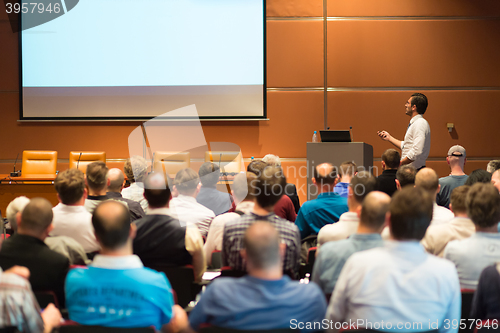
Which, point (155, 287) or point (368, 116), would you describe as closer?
point (155, 287)

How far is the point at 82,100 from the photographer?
255 inches

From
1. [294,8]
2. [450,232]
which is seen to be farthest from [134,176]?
[294,8]

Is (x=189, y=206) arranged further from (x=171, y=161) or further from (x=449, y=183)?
(x=171, y=161)

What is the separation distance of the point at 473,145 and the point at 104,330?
657 centimetres

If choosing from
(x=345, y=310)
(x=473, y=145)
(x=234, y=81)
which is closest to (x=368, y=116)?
(x=473, y=145)

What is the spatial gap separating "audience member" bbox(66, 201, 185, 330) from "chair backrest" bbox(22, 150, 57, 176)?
5115 mm

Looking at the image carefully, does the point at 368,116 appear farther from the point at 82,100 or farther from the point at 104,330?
the point at 104,330

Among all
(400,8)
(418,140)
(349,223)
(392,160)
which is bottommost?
(349,223)

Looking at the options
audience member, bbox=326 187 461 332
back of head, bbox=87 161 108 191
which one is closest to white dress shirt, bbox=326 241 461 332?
audience member, bbox=326 187 461 332

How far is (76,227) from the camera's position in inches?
91.4

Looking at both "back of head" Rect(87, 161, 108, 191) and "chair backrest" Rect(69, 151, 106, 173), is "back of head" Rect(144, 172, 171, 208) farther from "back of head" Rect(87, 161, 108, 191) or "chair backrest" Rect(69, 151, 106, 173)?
"chair backrest" Rect(69, 151, 106, 173)

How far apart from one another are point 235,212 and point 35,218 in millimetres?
1266

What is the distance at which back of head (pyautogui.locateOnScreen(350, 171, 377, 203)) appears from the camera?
223 cm

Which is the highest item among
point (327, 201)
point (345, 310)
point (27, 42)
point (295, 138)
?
point (27, 42)
